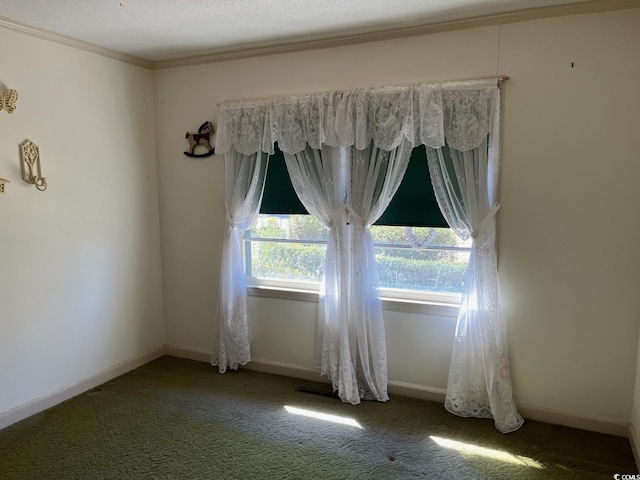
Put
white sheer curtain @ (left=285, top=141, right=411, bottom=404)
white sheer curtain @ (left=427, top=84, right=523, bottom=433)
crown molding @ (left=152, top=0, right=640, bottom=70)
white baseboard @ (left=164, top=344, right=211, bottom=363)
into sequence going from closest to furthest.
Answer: crown molding @ (left=152, top=0, right=640, bottom=70), white sheer curtain @ (left=427, top=84, right=523, bottom=433), white sheer curtain @ (left=285, top=141, right=411, bottom=404), white baseboard @ (left=164, top=344, right=211, bottom=363)

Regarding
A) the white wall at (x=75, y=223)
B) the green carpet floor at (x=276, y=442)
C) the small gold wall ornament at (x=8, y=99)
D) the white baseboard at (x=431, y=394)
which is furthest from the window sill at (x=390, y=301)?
the small gold wall ornament at (x=8, y=99)

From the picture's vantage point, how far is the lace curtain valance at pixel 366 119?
9.04 ft

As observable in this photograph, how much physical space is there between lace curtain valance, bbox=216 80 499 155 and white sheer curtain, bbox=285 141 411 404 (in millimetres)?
130

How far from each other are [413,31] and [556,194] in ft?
4.45

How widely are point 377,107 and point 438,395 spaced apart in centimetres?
200

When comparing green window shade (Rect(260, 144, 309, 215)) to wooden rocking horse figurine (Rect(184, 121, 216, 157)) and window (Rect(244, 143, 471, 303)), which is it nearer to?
window (Rect(244, 143, 471, 303))

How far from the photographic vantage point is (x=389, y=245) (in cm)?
320

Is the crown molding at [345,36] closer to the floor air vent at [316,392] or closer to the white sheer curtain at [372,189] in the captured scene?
the white sheer curtain at [372,189]

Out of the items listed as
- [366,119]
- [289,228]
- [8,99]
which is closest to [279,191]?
[289,228]

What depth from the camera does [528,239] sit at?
2768mm

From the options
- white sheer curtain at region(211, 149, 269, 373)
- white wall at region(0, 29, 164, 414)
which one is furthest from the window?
white wall at region(0, 29, 164, 414)

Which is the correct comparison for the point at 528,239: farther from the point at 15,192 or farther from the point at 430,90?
the point at 15,192

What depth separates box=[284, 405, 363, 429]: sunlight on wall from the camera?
287 centimetres

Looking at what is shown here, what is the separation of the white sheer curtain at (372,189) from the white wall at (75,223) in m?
0.79
